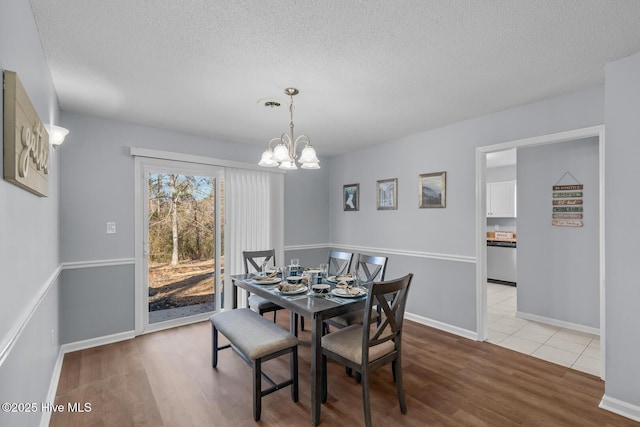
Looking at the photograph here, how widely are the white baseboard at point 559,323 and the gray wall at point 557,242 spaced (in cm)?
4

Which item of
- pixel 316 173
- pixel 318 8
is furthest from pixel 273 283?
pixel 316 173

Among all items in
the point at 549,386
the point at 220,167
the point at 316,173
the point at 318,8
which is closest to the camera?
the point at 318,8

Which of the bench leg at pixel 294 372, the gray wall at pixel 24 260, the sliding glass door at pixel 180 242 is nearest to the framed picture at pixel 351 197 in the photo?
the sliding glass door at pixel 180 242

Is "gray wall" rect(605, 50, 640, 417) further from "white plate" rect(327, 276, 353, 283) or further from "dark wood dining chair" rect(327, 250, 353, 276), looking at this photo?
"dark wood dining chair" rect(327, 250, 353, 276)

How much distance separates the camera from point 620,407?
2.15m

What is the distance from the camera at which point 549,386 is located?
2.47m

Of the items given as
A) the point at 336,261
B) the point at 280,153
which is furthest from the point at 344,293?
the point at 336,261

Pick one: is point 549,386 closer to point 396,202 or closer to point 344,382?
point 344,382

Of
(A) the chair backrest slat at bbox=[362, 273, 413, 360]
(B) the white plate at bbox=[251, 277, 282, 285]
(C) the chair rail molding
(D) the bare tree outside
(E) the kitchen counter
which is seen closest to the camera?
(C) the chair rail molding

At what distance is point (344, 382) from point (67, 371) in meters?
2.49

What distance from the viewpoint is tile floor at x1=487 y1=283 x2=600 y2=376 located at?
2.92 metres

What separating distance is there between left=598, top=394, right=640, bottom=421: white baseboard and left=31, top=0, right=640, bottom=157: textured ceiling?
2454mm

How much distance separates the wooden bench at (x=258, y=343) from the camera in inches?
82.5

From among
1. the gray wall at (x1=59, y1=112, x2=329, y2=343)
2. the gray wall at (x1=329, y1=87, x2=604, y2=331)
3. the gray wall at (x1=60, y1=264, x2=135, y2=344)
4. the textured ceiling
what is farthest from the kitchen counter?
the gray wall at (x1=60, y1=264, x2=135, y2=344)
